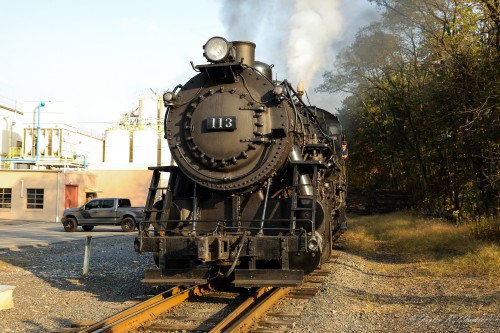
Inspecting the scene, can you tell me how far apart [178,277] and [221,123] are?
2.35 metres

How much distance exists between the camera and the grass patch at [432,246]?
35.6 feet

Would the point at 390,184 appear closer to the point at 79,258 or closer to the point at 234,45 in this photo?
the point at 79,258

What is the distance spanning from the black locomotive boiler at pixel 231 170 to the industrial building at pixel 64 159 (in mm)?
26960

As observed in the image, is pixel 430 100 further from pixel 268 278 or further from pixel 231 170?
pixel 268 278

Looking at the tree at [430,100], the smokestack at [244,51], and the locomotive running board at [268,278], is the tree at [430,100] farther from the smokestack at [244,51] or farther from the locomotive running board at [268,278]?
the locomotive running board at [268,278]

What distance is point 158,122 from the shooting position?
53094 millimetres

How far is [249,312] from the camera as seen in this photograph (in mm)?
6223

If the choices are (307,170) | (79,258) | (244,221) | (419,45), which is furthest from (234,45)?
(419,45)

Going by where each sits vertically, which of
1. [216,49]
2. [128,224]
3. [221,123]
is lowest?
[128,224]

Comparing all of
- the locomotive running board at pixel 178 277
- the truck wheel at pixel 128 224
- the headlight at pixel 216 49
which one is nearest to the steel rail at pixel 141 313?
the locomotive running board at pixel 178 277

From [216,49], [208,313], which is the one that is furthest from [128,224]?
[208,313]

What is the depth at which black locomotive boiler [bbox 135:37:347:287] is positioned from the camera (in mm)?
7602

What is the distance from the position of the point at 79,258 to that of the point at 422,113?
15.3 metres

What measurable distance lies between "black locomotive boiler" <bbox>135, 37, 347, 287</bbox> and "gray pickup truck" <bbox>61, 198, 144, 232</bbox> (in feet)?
54.9
